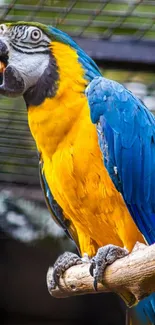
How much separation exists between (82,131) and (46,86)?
14 centimetres

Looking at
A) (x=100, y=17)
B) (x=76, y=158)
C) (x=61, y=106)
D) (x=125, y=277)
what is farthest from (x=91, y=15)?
(x=125, y=277)

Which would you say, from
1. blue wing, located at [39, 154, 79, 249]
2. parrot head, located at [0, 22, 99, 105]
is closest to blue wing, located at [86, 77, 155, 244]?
parrot head, located at [0, 22, 99, 105]

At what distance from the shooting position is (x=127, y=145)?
1.77 meters

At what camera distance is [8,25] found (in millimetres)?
1836

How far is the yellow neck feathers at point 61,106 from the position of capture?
5.80 feet

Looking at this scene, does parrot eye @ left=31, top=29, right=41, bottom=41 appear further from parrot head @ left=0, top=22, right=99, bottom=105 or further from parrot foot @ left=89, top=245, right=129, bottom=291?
parrot foot @ left=89, top=245, right=129, bottom=291

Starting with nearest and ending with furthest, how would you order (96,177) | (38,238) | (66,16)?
(96,177), (66,16), (38,238)

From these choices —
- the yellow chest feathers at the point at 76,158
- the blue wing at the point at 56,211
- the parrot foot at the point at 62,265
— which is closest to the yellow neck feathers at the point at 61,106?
the yellow chest feathers at the point at 76,158

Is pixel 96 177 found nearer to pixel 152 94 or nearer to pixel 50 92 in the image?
pixel 50 92

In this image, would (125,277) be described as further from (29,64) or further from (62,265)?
(29,64)

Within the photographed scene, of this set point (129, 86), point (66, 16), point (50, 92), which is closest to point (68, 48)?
point (50, 92)

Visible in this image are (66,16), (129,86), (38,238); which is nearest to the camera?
(66,16)

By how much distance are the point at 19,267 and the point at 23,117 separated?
0.76 metres

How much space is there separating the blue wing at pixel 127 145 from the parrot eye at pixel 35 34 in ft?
0.56
